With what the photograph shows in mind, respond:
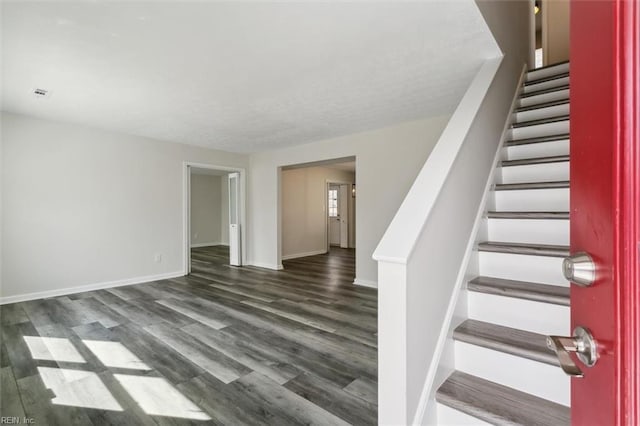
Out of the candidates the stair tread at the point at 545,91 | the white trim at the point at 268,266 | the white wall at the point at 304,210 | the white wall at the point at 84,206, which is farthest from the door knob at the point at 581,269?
the white wall at the point at 304,210

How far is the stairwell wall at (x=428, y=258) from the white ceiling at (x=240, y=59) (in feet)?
1.41

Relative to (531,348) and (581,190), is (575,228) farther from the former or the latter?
(531,348)

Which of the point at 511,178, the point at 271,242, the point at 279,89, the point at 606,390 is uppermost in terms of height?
the point at 279,89

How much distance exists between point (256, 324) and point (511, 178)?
264 centimetres

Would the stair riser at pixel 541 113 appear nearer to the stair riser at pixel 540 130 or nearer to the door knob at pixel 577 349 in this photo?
the stair riser at pixel 540 130

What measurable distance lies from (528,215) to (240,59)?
2.32 metres

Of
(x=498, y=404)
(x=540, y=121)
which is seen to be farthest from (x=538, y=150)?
(x=498, y=404)

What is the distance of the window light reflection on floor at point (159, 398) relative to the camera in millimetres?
1676

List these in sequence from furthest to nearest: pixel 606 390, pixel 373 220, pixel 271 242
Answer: pixel 271 242 < pixel 373 220 < pixel 606 390

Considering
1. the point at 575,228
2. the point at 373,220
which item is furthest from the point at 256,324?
Result: the point at 575,228

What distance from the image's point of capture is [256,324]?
295 centimetres

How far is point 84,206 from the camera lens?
4113 mm

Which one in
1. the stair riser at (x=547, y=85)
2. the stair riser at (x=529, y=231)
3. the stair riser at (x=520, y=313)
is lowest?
the stair riser at (x=520, y=313)

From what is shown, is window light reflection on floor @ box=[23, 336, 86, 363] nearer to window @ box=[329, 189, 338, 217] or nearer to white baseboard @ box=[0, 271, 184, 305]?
white baseboard @ box=[0, 271, 184, 305]
